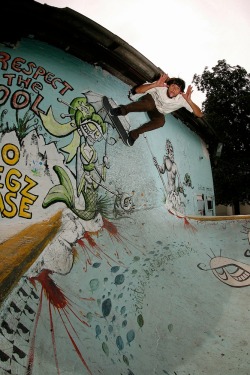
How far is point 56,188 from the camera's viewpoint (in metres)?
3.74

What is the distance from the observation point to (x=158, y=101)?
4.86m

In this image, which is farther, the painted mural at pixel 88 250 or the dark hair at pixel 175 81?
the dark hair at pixel 175 81

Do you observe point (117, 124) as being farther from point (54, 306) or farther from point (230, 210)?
point (230, 210)

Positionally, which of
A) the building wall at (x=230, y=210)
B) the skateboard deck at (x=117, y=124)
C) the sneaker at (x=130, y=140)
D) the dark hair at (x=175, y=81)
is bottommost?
the building wall at (x=230, y=210)

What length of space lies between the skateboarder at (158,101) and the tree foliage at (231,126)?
10085 mm

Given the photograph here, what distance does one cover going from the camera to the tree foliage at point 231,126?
1415 cm

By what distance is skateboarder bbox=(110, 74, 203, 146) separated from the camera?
15.4 ft

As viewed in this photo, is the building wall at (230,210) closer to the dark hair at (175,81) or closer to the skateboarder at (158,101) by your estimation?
the skateboarder at (158,101)

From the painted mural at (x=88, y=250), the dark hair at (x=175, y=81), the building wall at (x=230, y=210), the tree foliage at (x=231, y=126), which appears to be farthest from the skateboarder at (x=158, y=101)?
the building wall at (x=230, y=210)

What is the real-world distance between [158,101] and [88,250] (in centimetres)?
332

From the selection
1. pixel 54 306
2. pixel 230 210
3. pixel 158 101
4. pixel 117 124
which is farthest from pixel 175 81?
pixel 230 210

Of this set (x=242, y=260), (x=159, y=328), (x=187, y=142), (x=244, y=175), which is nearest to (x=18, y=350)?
(x=159, y=328)

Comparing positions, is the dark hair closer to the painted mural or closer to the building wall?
the painted mural

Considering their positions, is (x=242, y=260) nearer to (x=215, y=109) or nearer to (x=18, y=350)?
(x=18, y=350)
